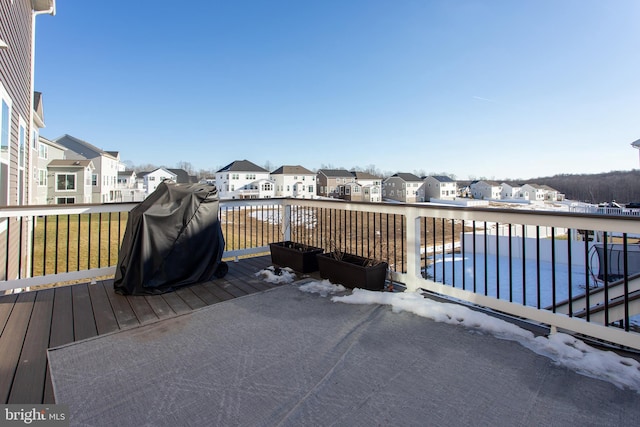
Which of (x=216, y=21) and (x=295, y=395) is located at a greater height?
(x=216, y=21)

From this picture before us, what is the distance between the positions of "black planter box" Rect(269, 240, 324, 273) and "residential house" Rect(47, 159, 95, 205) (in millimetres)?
22230

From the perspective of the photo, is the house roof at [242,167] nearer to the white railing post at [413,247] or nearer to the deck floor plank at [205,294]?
the deck floor plank at [205,294]

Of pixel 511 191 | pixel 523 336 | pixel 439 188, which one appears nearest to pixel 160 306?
pixel 523 336

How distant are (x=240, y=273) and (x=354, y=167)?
66.3 metres

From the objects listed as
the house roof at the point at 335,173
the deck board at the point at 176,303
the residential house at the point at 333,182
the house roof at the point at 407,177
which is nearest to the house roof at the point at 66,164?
the deck board at the point at 176,303

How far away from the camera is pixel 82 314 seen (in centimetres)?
248

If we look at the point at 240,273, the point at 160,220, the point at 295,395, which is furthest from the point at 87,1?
the point at 295,395

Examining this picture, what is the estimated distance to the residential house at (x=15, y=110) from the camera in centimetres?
418

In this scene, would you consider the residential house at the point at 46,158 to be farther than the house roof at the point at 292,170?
No

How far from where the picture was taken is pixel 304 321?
7.72 ft

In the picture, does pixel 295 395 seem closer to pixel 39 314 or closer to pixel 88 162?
pixel 39 314

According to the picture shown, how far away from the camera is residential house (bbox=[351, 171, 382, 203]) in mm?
43112

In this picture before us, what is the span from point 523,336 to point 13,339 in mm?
3455

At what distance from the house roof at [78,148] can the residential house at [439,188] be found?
4134 centimetres
